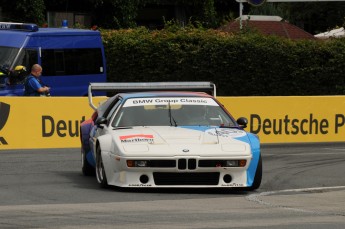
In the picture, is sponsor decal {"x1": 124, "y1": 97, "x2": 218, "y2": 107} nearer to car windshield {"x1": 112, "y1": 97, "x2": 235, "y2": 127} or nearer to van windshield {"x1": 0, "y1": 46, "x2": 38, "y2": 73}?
car windshield {"x1": 112, "y1": 97, "x2": 235, "y2": 127}

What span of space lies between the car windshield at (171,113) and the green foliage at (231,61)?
1697cm

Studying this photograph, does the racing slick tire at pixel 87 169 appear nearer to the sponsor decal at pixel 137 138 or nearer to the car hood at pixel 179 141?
the car hood at pixel 179 141

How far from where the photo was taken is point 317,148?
21.8m

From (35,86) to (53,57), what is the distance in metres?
3.61

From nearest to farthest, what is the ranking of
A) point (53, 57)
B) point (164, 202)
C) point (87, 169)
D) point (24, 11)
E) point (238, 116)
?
point (164, 202) < point (87, 169) < point (238, 116) < point (53, 57) < point (24, 11)

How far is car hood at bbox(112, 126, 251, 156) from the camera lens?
12695mm

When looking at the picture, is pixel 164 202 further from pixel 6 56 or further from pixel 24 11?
pixel 24 11

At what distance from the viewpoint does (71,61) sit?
1033 inches

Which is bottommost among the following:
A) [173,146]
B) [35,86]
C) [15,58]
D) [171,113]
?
[35,86]

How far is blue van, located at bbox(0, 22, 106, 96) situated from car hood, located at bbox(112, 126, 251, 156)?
37.5 feet

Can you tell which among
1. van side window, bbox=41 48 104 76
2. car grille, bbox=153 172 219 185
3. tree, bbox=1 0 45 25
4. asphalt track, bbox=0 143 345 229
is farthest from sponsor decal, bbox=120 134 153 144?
tree, bbox=1 0 45 25

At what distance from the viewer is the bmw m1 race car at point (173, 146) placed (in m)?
12.7

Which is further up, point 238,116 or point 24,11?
point 24,11

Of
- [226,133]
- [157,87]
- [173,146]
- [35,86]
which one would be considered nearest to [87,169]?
[157,87]
